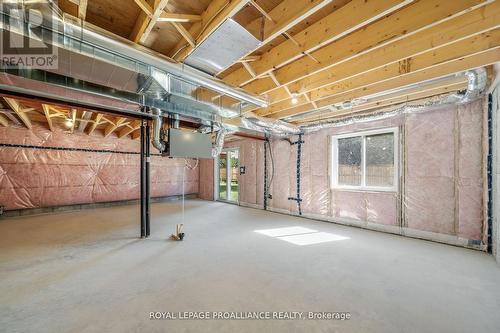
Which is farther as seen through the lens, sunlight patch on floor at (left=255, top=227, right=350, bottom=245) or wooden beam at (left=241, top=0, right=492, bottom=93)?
sunlight patch on floor at (left=255, top=227, right=350, bottom=245)

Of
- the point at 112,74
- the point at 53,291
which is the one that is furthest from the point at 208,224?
the point at 112,74

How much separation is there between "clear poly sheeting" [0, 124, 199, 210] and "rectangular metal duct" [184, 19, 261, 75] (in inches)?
220

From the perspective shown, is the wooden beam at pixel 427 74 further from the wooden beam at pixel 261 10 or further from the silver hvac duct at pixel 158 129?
the silver hvac duct at pixel 158 129

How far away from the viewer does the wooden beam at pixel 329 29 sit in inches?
60.9

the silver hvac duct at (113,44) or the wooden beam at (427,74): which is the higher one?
the wooden beam at (427,74)

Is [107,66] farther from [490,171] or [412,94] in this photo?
[490,171]

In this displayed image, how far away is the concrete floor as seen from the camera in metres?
1.51

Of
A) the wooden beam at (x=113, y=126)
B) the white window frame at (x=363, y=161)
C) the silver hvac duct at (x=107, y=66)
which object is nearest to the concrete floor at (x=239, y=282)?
the white window frame at (x=363, y=161)

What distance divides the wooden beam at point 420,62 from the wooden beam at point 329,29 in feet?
2.67

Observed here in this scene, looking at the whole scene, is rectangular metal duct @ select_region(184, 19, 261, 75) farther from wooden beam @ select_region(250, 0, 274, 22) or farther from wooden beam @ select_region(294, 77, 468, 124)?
wooden beam @ select_region(294, 77, 468, 124)

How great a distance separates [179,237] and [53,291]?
1556 mm

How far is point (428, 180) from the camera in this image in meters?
3.41

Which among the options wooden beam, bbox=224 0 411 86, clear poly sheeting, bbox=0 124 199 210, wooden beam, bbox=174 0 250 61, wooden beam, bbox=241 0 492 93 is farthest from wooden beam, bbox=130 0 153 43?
clear poly sheeting, bbox=0 124 199 210

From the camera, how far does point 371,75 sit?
2.66 meters
